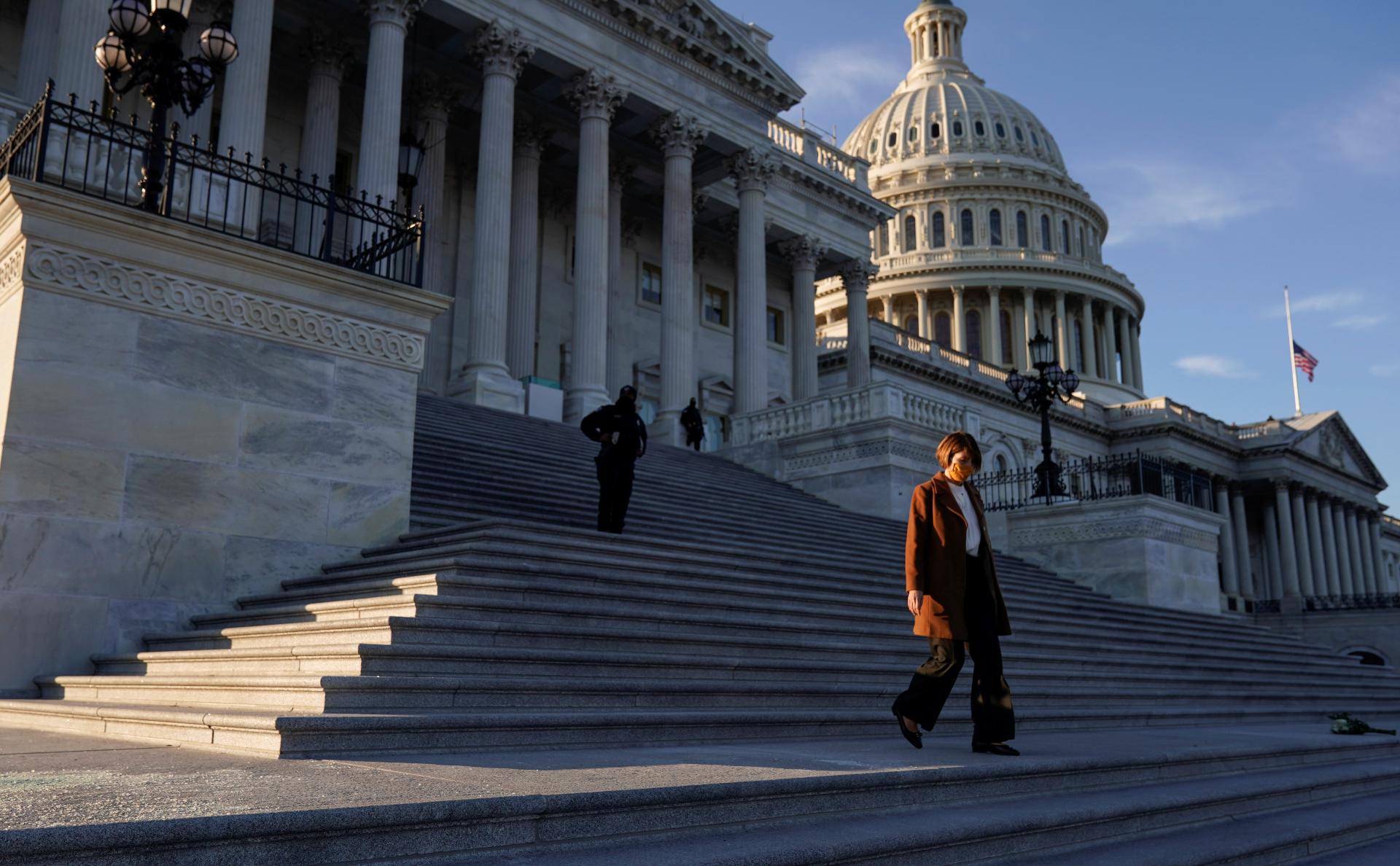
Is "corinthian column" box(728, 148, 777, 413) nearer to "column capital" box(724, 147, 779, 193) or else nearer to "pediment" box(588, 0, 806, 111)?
"column capital" box(724, 147, 779, 193)

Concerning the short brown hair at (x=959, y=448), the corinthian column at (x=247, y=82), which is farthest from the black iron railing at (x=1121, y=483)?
the corinthian column at (x=247, y=82)

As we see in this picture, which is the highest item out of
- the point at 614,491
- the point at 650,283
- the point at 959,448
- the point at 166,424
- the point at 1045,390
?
the point at 650,283

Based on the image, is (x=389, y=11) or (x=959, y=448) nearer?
(x=959, y=448)

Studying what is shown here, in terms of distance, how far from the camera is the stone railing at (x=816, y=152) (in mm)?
37688

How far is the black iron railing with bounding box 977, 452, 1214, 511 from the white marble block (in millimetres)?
14160

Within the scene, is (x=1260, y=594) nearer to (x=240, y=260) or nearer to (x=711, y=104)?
(x=711, y=104)

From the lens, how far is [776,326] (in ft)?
139

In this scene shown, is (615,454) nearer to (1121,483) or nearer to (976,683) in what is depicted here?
Result: (976,683)

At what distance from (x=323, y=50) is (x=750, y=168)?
39.8 ft

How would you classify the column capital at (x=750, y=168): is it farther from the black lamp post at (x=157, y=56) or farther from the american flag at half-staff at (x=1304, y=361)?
the american flag at half-staff at (x=1304, y=361)

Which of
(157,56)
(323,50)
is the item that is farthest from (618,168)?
(157,56)

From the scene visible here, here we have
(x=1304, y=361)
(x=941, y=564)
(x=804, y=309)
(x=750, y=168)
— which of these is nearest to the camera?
(x=941, y=564)

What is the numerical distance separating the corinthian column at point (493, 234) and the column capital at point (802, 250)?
46.1ft

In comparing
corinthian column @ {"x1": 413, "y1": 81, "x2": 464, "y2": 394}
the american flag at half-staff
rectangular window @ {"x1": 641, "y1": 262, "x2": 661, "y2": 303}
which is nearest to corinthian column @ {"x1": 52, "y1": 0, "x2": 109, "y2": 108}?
corinthian column @ {"x1": 413, "y1": 81, "x2": 464, "y2": 394}
